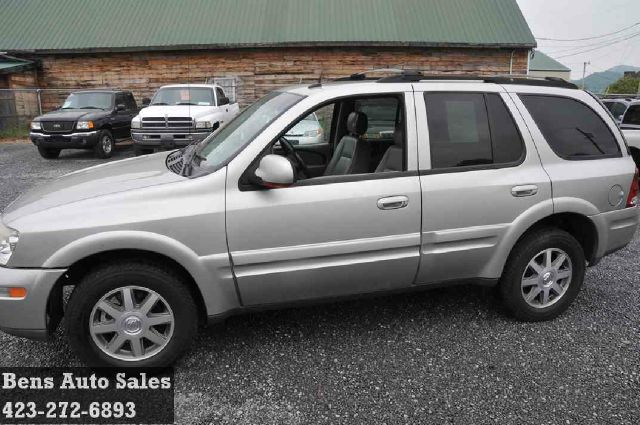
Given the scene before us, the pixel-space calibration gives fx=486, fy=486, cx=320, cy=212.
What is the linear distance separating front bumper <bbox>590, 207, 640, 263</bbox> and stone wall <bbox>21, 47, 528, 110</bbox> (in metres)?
16.8

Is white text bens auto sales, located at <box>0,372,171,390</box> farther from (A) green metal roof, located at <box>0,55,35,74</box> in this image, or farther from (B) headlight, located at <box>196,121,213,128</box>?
(A) green metal roof, located at <box>0,55,35,74</box>

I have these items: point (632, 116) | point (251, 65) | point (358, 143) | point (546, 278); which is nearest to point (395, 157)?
point (358, 143)

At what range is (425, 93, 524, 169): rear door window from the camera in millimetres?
3400

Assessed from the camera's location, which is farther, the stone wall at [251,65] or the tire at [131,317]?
the stone wall at [251,65]

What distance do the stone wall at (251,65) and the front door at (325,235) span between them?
1716cm

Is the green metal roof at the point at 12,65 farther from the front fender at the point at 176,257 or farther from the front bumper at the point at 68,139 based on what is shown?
the front fender at the point at 176,257

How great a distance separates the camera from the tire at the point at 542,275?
3643 millimetres

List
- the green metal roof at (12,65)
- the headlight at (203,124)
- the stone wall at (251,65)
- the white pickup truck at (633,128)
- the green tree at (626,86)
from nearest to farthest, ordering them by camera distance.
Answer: the white pickup truck at (633,128)
the headlight at (203,124)
the green metal roof at (12,65)
the stone wall at (251,65)
the green tree at (626,86)

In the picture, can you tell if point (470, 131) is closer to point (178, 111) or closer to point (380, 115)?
point (380, 115)

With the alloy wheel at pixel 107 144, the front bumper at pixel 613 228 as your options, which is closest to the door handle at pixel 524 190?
the front bumper at pixel 613 228

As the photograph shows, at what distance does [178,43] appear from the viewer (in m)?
19.6

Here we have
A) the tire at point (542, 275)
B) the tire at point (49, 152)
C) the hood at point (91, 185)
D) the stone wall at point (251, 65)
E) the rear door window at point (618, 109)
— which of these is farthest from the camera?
the stone wall at point (251, 65)

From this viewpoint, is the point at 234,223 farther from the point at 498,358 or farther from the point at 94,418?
the point at 498,358

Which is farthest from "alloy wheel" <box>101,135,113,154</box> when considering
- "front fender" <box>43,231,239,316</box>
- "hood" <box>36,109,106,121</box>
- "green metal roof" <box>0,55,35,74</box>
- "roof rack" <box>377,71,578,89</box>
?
"roof rack" <box>377,71,578,89</box>
